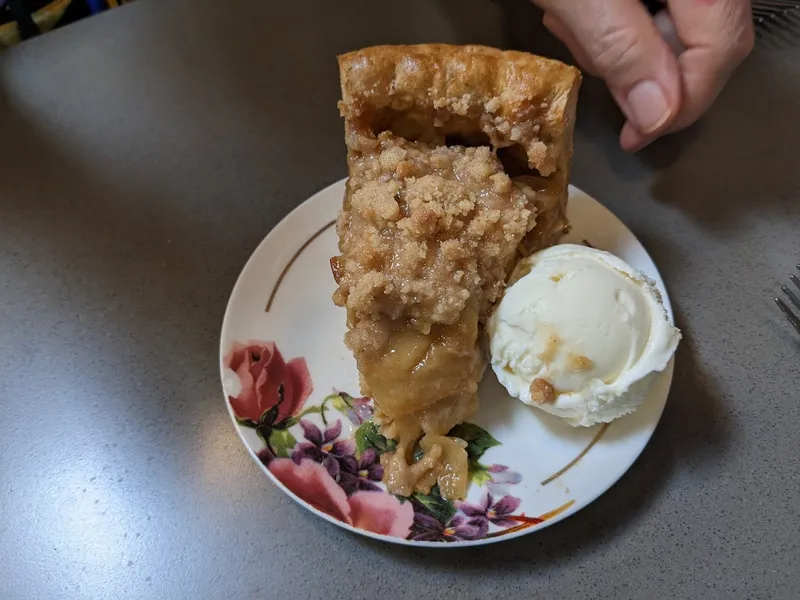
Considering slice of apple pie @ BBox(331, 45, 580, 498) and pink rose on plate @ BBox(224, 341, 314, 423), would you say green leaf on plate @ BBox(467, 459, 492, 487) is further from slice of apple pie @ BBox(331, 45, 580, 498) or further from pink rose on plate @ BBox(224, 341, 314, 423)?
pink rose on plate @ BBox(224, 341, 314, 423)

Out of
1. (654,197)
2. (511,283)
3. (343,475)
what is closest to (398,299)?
(511,283)

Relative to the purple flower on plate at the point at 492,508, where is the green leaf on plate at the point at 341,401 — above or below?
above

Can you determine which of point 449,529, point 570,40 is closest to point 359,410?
point 449,529

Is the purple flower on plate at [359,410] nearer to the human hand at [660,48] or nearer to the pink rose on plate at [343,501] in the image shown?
the pink rose on plate at [343,501]

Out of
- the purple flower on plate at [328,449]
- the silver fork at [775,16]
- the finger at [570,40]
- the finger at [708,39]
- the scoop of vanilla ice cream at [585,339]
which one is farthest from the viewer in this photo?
the silver fork at [775,16]

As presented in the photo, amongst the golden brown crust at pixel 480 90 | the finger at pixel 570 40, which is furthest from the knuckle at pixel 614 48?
the golden brown crust at pixel 480 90

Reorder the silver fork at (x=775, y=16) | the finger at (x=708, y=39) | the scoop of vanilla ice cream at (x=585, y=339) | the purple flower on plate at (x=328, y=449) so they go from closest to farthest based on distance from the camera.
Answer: the scoop of vanilla ice cream at (x=585, y=339)
the purple flower on plate at (x=328, y=449)
the finger at (x=708, y=39)
the silver fork at (x=775, y=16)

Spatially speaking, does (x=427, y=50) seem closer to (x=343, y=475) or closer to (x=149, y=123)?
(x=343, y=475)
